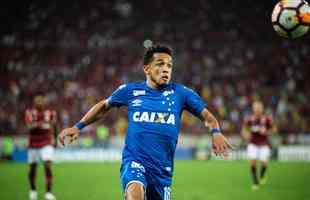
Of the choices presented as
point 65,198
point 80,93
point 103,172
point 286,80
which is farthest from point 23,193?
point 286,80

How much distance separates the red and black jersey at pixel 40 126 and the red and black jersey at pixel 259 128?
6711mm

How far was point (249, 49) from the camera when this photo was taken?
38.0 meters

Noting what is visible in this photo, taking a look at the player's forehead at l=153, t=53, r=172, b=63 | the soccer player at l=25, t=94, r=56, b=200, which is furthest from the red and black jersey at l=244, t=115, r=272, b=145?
the player's forehead at l=153, t=53, r=172, b=63

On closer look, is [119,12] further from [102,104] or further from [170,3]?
[102,104]

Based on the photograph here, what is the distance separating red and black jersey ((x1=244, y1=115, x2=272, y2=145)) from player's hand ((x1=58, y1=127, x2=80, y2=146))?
39.7ft

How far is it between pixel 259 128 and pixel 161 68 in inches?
465

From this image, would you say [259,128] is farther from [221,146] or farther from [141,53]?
[141,53]

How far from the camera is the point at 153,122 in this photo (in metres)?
6.96

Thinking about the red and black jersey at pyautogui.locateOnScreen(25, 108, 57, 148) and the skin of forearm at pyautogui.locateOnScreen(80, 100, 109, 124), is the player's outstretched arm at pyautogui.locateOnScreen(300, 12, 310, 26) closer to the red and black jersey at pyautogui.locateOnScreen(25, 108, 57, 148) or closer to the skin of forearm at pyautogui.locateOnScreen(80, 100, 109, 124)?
the skin of forearm at pyautogui.locateOnScreen(80, 100, 109, 124)

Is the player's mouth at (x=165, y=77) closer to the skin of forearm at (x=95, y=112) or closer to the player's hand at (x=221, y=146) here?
the skin of forearm at (x=95, y=112)

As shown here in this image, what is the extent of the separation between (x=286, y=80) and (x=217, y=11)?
8.42 m

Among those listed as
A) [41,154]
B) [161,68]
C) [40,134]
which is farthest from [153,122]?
[40,134]

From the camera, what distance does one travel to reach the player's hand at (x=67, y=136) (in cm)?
673

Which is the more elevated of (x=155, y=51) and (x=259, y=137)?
(x=155, y=51)
